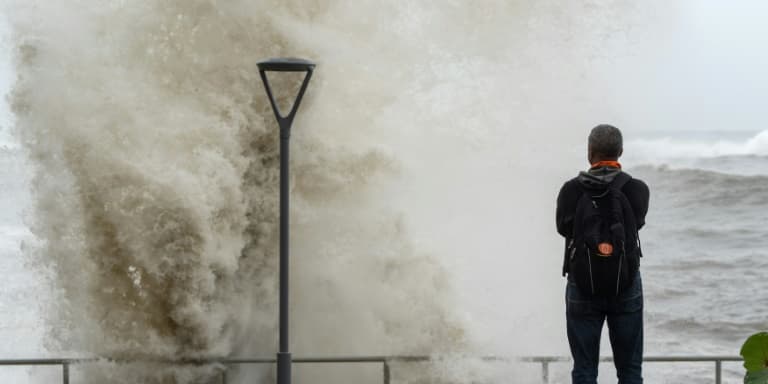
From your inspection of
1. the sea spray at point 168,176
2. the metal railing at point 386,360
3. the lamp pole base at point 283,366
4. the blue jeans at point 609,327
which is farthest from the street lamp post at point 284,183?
the blue jeans at point 609,327

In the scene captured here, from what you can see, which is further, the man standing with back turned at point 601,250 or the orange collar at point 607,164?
the orange collar at point 607,164

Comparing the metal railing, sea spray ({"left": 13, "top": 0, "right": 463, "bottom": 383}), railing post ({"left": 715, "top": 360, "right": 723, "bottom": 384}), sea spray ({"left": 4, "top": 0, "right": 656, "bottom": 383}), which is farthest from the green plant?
sea spray ({"left": 13, "top": 0, "right": 463, "bottom": 383})

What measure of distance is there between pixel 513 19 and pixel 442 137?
1.76m

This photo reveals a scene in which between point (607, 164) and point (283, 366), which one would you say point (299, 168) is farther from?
point (607, 164)

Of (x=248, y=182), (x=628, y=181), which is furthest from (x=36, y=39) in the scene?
(x=628, y=181)

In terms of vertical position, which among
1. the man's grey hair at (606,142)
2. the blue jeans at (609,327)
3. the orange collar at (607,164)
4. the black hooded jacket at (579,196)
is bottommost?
the blue jeans at (609,327)

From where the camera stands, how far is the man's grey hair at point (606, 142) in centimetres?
484

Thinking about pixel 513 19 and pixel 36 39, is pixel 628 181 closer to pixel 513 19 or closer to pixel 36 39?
pixel 36 39

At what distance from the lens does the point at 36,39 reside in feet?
33.5

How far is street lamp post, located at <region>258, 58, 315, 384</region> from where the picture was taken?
26.3ft

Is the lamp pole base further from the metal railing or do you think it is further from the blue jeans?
the blue jeans

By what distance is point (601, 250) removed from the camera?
4707 mm

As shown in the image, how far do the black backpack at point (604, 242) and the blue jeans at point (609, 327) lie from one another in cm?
7

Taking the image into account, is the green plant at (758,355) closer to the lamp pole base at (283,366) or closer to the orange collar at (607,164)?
the orange collar at (607,164)
